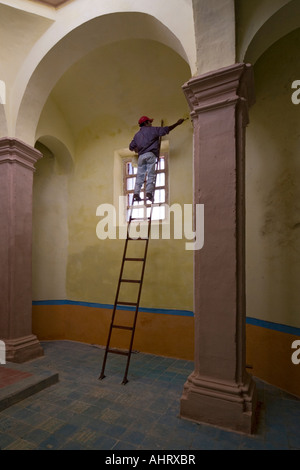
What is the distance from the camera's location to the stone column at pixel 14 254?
4523 millimetres

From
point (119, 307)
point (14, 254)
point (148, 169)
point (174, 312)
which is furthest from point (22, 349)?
point (148, 169)

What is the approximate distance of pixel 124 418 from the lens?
2945 millimetres

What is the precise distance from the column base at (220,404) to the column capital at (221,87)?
9.11 feet

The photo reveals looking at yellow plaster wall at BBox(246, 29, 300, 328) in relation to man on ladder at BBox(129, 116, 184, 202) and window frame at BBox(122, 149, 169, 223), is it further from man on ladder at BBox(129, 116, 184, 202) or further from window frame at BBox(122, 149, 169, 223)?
window frame at BBox(122, 149, 169, 223)

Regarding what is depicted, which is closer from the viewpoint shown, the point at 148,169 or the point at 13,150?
the point at 13,150

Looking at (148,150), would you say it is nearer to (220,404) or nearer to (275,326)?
(275,326)

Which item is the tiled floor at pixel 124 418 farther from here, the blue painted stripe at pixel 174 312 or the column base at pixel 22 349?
the blue painted stripe at pixel 174 312

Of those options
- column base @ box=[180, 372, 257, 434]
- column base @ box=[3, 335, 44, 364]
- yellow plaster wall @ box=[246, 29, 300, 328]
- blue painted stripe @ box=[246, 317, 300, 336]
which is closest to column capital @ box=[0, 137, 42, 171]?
column base @ box=[3, 335, 44, 364]

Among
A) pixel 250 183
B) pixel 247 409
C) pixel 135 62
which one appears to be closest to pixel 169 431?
pixel 247 409

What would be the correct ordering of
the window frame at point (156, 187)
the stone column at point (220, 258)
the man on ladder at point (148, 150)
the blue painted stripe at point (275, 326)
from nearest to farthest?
the stone column at point (220, 258), the blue painted stripe at point (275, 326), the man on ladder at point (148, 150), the window frame at point (156, 187)

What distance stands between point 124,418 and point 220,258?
74.7 inches

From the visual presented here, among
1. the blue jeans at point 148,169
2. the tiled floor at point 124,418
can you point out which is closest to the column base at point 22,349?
the tiled floor at point 124,418

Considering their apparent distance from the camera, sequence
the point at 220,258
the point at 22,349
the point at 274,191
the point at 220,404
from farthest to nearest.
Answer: the point at 22,349, the point at 274,191, the point at 220,258, the point at 220,404

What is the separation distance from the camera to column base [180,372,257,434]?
2.68 meters
